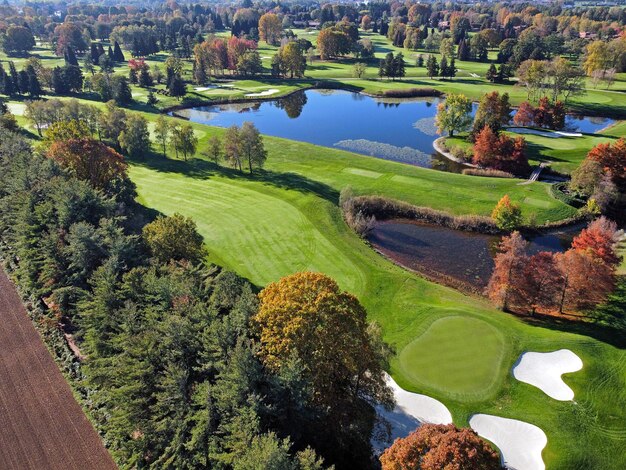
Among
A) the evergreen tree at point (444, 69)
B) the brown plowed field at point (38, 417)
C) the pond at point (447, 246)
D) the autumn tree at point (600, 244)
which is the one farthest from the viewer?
the evergreen tree at point (444, 69)

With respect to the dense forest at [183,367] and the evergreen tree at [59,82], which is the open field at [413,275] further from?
the evergreen tree at [59,82]

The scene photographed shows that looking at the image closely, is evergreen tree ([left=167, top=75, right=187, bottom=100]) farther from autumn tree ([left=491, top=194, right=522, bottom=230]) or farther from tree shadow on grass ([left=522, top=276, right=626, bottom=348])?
tree shadow on grass ([left=522, top=276, right=626, bottom=348])

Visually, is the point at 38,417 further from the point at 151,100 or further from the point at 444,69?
the point at 444,69

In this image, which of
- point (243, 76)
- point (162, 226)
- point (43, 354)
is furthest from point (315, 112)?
point (43, 354)

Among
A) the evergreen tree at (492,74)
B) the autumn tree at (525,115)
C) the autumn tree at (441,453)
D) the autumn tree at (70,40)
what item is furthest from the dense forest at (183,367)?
the autumn tree at (70,40)

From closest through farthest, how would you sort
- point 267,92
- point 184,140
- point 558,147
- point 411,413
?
point 411,413 → point 184,140 → point 558,147 → point 267,92

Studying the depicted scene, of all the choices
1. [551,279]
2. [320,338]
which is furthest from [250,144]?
[320,338]

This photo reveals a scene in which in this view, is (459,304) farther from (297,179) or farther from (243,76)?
(243,76)
